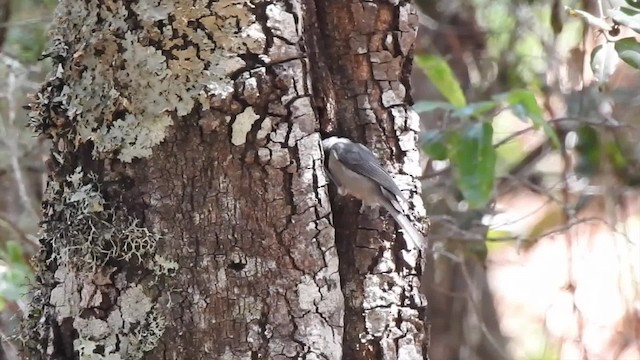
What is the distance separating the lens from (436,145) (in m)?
2.03

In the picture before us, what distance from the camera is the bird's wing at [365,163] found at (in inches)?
39.9

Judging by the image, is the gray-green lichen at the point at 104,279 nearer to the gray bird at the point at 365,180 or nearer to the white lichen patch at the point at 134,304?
the white lichen patch at the point at 134,304

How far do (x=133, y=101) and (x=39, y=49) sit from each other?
1.50 metres

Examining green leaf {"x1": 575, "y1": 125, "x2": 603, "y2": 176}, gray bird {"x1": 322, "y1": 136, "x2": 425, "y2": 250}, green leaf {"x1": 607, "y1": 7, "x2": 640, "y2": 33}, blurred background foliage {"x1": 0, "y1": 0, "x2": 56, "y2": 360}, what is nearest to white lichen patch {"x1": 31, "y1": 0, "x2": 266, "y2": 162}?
gray bird {"x1": 322, "y1": 136, "x2": 425, "y2": 250}

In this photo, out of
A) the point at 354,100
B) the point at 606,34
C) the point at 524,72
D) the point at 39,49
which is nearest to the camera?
the point at 354,100

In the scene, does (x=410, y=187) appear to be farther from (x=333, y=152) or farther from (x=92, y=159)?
(x=92, y=159)

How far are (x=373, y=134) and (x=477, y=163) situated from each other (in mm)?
824

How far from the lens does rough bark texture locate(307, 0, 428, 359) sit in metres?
1.04

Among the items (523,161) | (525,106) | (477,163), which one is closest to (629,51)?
(525,106)

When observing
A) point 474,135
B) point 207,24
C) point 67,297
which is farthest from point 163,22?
point 474,135

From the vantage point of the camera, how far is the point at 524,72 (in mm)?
2748

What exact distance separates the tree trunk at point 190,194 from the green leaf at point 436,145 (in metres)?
1.04

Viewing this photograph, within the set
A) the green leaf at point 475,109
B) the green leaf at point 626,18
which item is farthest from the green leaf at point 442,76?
the green leaf at point 626,18

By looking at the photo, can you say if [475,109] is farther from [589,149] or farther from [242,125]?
[242,125]
